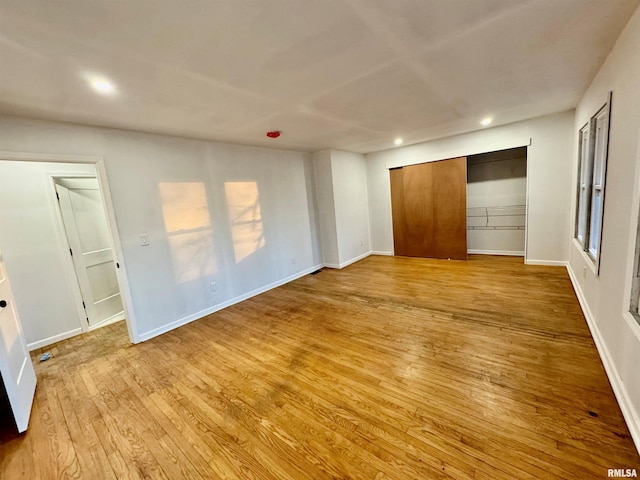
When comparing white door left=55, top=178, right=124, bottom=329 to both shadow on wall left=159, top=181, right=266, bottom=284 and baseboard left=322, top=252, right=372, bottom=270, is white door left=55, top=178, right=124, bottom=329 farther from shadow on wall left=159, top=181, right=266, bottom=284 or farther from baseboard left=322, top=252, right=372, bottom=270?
baseboard left=322, top=252, right=372, bottom=270

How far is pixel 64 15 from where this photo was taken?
121cm

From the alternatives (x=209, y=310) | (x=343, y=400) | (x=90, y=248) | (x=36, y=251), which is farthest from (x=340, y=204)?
(x=36, y=251)

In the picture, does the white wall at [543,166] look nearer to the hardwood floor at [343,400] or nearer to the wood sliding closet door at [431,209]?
the wood sliding closet door at [431,209]

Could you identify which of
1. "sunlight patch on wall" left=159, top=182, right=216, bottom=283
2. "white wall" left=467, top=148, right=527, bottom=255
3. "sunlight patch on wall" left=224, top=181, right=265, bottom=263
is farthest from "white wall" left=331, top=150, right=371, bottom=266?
"sunlight patch on wall" left=159, top=182, right=216, bottom=283

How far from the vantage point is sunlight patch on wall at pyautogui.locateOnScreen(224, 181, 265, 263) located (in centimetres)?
Answer: 395

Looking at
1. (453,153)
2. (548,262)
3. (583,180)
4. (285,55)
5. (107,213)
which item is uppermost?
(285,55)

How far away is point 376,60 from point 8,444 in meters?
3.71

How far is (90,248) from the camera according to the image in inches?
144

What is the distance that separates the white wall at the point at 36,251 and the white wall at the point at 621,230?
532 cm

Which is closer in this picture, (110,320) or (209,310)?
(209,310)

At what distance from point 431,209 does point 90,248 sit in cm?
586

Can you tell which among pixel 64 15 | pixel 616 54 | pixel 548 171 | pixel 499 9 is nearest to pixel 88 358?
pixel 64 15

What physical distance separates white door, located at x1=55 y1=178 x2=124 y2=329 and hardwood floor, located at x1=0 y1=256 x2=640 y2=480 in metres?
0.60

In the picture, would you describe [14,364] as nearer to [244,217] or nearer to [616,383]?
[244,217]
